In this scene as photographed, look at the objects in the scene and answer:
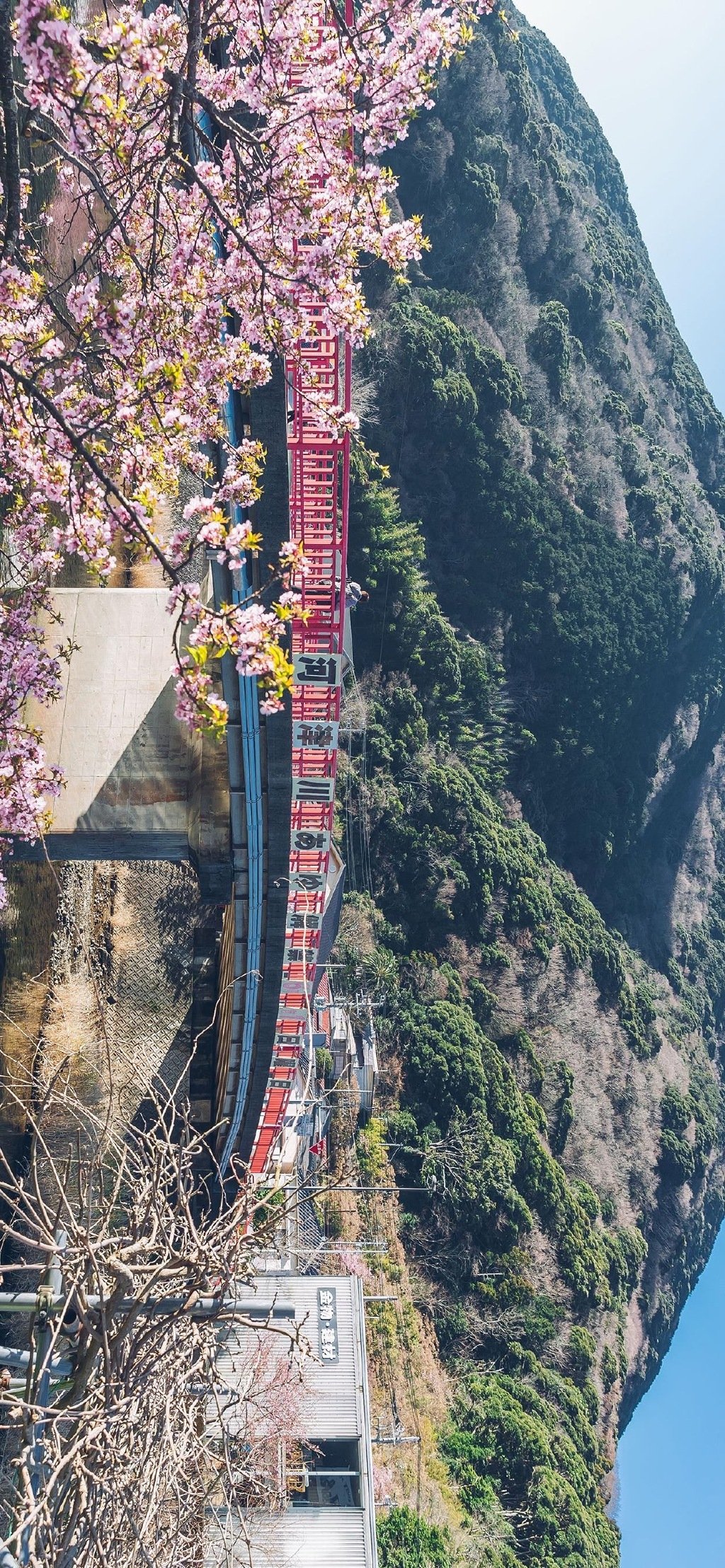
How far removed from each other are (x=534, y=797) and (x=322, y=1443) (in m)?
19.2

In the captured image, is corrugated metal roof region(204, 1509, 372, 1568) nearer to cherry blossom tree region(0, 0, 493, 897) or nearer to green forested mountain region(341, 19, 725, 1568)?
green forested mountain region(341, 19, 725, 1568)

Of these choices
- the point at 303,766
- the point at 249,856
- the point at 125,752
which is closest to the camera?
the point at 249,856

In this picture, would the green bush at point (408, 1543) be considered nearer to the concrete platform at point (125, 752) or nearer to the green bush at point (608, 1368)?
the green bush at point (608, 1368)

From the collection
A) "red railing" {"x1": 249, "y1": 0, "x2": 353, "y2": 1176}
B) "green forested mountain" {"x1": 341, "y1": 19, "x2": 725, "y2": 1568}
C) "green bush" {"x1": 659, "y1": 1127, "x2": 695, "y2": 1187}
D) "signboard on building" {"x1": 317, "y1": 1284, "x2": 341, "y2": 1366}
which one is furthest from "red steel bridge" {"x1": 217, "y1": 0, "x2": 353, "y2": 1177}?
"green bush" {"x1": 659, "y1": 1127, "x2": 695, "y2": 1187}

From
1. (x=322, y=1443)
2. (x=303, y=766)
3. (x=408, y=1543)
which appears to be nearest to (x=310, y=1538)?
(x=322, y=1443)

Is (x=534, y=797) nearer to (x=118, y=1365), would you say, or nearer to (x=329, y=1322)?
(x=329, y=1322)

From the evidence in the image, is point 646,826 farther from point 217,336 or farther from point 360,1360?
point 217,336

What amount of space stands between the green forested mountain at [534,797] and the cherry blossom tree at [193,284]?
1509 cm

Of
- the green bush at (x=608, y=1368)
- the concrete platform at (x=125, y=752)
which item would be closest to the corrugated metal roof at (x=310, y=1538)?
the concrete platform at (x=125, y=752)

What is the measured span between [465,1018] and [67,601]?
15.2 meters

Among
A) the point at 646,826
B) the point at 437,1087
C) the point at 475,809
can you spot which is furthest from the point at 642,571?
the point at 437,1087

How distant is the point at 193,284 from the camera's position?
21.1 ft

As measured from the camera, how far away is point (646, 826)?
35.0 metres

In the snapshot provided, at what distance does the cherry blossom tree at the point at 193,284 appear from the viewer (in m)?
5.32
